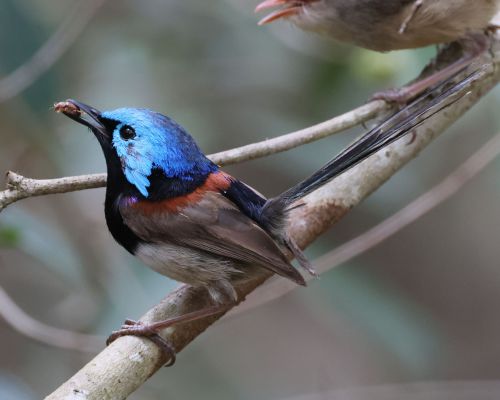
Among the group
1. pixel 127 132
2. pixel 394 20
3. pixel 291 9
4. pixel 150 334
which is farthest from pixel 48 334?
pixel 394 20

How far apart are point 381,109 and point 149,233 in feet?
4.74

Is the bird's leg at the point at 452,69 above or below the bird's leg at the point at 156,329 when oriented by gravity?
above

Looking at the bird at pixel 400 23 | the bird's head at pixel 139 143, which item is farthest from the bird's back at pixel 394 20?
the bird's head at pixel 139 143

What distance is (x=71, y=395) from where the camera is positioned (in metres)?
2.66

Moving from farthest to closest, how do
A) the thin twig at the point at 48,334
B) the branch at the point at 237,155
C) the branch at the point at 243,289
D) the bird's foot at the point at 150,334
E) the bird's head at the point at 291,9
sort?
the bird's head at the point at 291,9
the thin twig at the point at 48,334
the bird's foot at the point at 150,334
the branch at the point at 237,155
the branch at the point at 243,289

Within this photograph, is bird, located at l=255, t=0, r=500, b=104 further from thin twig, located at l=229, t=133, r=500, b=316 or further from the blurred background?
thin twig, located at l=229, t=133, r=500, b=316

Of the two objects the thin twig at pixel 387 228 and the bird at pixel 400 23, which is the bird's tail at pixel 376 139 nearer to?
the bird at pixel 400 23

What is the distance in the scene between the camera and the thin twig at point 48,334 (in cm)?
416

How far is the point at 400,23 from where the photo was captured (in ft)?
14.4

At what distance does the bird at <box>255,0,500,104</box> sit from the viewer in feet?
14.1

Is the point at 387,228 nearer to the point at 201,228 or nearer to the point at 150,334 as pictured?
the point at 201,228

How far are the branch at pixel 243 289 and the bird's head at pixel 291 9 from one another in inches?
38.5

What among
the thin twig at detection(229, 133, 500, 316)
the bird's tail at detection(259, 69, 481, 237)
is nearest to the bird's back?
the thin twig at detection(229, 133, 500, 316)

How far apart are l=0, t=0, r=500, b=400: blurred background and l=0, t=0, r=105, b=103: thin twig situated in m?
0.03
